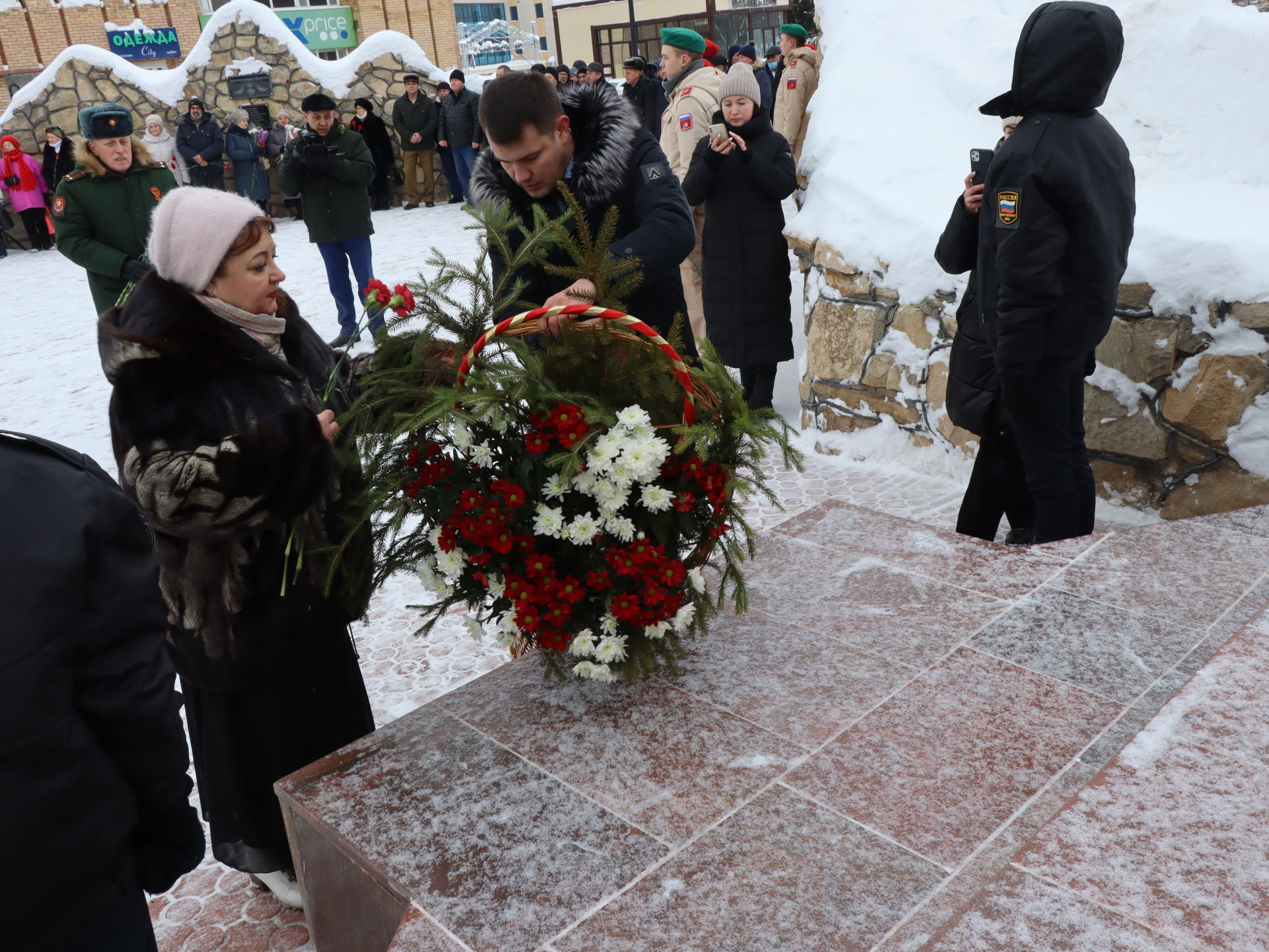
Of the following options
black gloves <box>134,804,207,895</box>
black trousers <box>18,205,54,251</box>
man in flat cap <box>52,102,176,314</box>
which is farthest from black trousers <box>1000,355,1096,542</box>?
black trousers <box>18,205,54,251</box>

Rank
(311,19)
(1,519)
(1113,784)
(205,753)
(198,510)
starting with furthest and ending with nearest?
(311,19) → (205,753) → (198,510) → (1113,784) → (1,519)

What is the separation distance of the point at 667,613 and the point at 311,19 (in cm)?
2593

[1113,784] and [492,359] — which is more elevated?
[492,359]

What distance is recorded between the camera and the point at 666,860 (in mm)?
1581

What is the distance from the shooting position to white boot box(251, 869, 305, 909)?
2297mm

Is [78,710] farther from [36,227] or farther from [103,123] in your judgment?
[36,227]

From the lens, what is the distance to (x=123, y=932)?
140 centimetres

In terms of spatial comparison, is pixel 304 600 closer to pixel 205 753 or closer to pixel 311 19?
pixel 205 753

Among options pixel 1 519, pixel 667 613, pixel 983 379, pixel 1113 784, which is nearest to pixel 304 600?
pixel 667 613

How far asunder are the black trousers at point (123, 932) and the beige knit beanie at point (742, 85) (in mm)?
4302

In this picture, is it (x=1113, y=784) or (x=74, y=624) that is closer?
(x=74, y=624)

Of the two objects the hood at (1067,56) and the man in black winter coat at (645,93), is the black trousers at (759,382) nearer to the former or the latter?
the hood at (1067,56)

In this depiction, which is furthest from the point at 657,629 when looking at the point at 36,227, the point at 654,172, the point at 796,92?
the point at 36,227

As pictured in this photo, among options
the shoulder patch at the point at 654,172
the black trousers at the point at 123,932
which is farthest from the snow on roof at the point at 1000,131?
the black trousers at the point at 123,932
